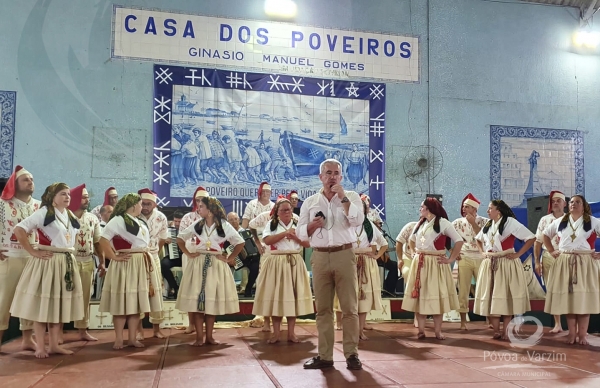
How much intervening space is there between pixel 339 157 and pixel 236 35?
2.70 m

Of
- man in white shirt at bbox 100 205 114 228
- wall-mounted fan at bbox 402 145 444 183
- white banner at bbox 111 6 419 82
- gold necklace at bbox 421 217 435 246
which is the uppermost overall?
white banner at bbox 111 6 419 82

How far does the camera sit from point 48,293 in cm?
479

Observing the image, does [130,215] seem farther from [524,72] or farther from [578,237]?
[524,72]

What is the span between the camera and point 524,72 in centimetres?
1025

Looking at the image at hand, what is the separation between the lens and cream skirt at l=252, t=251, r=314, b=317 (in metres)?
5.62

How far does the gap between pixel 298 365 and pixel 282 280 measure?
56.9 inches

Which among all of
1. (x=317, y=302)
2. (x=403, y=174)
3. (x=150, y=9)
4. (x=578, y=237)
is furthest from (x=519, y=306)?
(x=150, y=9)

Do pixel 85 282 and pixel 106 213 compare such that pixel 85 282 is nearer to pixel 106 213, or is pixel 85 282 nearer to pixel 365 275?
pixel 106 213

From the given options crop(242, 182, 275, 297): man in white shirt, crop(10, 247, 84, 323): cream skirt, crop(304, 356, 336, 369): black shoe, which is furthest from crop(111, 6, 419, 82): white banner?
crop(304, 356, 336, 369): black shoe

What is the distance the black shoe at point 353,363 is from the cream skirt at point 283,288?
145 cm

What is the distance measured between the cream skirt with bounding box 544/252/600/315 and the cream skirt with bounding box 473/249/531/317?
292 mm

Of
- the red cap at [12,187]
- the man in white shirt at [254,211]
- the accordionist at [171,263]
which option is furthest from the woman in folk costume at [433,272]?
the red cap at [12,187]

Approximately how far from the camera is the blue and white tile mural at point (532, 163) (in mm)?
9906

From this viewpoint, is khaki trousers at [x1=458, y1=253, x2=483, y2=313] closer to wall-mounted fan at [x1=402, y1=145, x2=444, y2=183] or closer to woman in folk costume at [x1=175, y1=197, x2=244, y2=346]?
wall-mounted fan at [x1=402, y1=145, x2=444, y2=183]
